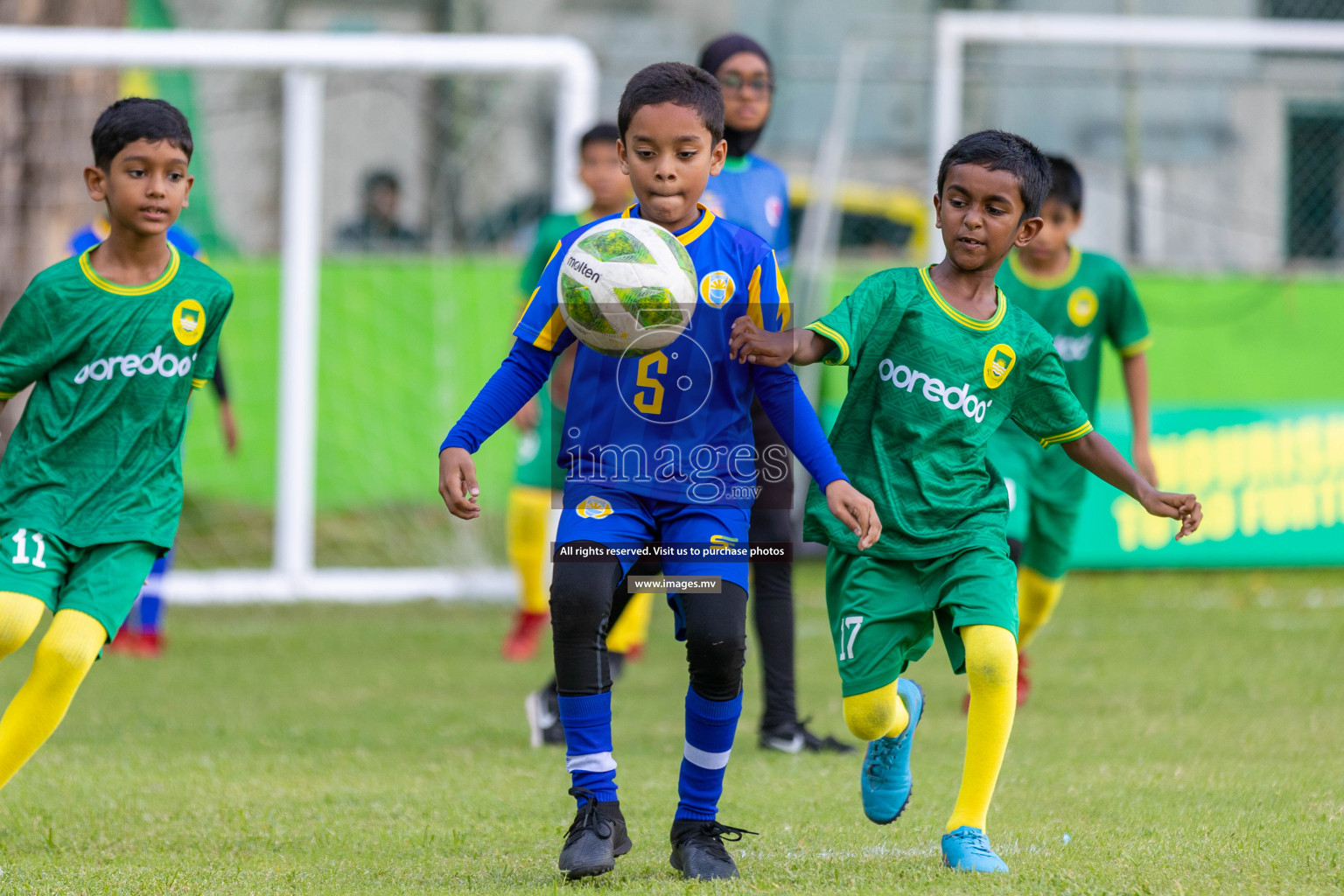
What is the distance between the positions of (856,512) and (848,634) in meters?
0.57

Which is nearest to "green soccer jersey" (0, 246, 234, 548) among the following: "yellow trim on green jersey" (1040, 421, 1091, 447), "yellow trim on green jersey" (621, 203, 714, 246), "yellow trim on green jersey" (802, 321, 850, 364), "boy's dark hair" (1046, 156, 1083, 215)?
"yellow trim on green jersey" (621, 203, 714, 246)

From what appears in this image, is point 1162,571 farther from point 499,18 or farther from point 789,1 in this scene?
point 499,18

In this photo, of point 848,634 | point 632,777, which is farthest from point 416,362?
point 848,634

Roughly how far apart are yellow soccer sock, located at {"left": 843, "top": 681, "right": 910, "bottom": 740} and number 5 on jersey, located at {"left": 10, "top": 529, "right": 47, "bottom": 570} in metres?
1.98

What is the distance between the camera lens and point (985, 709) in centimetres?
378

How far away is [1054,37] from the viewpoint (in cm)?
980

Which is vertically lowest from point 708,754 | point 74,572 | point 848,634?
point 708,754

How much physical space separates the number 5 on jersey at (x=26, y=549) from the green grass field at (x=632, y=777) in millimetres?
706

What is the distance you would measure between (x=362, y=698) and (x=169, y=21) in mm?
10361

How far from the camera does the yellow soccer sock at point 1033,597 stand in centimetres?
633

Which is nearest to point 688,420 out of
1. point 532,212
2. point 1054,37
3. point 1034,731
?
point 1034,731

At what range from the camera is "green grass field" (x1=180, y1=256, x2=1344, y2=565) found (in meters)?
11.3

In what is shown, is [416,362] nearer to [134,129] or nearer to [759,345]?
[134,129]

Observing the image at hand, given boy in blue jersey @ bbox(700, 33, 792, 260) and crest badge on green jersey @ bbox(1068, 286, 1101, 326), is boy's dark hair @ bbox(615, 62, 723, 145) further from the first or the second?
crest badge on green jersey @ bbox(1068, 286, 1101, 326)
